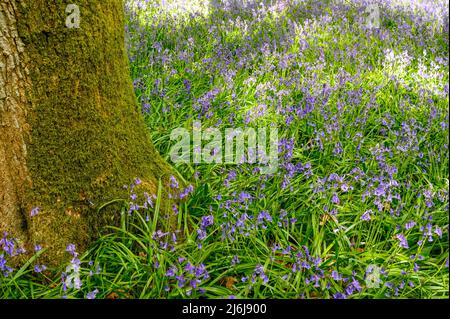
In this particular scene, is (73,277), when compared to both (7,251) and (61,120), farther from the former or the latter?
(61,120)

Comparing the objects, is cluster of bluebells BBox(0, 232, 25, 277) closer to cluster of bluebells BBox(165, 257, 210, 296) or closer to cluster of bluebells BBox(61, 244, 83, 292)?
cluster of bluebells BBox(61, 244, 83, 292)

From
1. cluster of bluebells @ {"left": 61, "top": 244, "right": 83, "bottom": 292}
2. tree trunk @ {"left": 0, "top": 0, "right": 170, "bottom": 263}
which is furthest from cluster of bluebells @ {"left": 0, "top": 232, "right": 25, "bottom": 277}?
cluster of bluebells @ {"left": 61, "top": 244, "right": 83, "bottom": 292}

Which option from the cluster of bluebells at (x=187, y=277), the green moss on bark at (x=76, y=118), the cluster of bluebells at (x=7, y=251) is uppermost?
the green moss on bark at (x=76, y=118)

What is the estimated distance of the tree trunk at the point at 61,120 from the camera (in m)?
2.32

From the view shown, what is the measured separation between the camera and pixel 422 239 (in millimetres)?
2576

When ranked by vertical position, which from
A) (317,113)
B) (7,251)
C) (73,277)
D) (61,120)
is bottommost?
(73,277)

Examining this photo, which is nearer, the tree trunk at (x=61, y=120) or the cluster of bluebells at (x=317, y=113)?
the tree trunk at (x=61, y=120)

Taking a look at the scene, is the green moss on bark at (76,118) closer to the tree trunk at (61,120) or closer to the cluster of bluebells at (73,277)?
the tree trunk at (61,120)

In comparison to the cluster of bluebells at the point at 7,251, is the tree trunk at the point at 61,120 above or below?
above

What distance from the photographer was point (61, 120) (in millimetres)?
2457

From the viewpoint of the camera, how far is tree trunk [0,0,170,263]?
2318 millimetres

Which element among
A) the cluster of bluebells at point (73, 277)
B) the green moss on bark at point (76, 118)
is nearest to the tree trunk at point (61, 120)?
the green moss on bark at point (76, 118)

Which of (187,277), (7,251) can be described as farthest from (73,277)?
(187,277)
